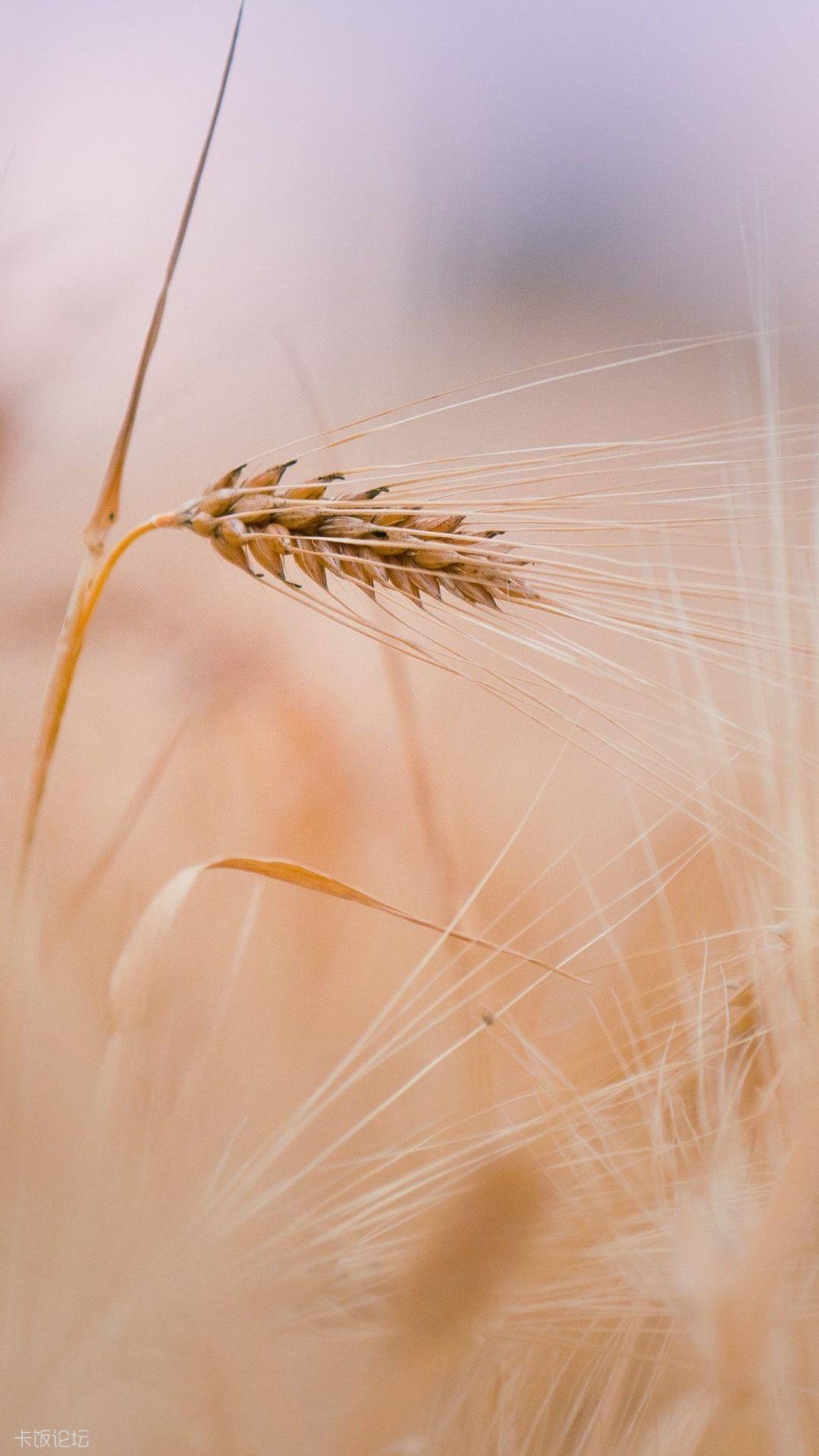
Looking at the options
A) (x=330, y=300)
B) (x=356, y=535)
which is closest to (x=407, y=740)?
(x=356, y=535)

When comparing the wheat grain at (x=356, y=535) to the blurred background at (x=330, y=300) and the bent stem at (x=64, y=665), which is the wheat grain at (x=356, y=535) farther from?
the blurred background at (x=330, y=300)

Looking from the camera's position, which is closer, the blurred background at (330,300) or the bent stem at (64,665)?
the bent stem at (64,665)

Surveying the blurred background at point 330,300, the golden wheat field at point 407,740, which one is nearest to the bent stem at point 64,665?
the golden wheat field at point 407,740

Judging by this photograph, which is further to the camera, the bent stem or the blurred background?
the blurred background

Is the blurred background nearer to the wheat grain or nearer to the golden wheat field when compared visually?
the golden wheat field

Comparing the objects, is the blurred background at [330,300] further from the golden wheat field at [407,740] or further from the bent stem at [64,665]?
the bent stem at [64,665]

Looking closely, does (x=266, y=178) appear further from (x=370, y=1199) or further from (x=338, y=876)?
(x=370, y=1199)

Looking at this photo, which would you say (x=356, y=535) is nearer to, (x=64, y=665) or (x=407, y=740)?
(x=64, y=665)

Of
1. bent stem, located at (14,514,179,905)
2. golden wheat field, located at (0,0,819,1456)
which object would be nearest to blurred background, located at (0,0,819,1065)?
golden wheat field, located at (0,0,819,1456)
